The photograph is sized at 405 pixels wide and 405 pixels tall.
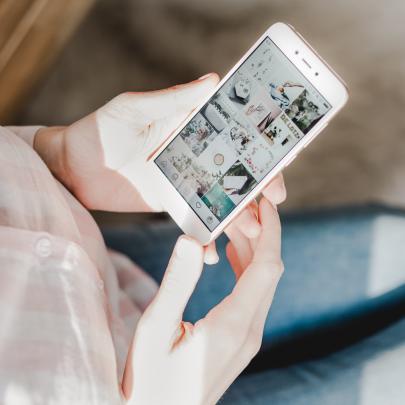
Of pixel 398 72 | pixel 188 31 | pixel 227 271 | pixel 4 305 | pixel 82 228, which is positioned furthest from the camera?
pixel 188 31

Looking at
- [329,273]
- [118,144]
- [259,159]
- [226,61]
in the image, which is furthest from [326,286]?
[226,61]

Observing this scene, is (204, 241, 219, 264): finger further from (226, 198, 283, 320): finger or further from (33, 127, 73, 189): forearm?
(33, 127, 73, 189): forearm

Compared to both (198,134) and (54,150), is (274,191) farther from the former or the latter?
(54,150)

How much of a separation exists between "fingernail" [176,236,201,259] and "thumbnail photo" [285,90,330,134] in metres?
0.18

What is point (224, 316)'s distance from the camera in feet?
1.88

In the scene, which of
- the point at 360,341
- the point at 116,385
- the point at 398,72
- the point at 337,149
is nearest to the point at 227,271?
the point at 360,341

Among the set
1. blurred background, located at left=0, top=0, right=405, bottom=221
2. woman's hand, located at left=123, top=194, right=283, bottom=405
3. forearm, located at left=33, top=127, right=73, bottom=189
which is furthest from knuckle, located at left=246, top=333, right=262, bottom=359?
blurred background, located at left=0, top=0, right=405, bottom=221

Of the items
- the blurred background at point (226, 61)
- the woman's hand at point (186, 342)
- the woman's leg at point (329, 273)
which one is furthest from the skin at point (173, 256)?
the blurred background at point (226, 61)

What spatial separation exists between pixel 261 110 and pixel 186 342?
0.27 m

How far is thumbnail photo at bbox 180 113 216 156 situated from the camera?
671 millimetres

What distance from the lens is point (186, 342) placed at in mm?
565

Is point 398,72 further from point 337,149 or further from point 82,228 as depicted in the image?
point 82,228

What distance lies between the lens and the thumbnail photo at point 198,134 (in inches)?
26.4

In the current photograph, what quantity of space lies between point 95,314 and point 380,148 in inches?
31.2
